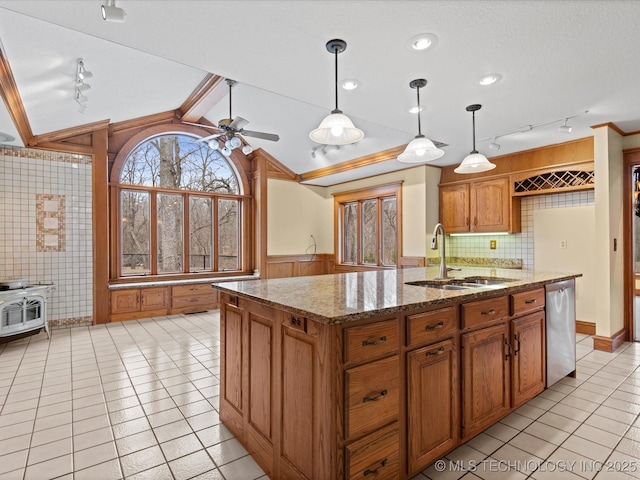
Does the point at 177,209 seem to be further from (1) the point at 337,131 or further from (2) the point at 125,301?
(1) the point at 337,131

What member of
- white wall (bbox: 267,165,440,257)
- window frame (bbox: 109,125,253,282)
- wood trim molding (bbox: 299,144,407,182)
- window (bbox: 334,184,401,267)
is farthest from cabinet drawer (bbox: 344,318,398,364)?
window frame (bbox: 109,125,253,282)

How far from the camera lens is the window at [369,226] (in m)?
6.09

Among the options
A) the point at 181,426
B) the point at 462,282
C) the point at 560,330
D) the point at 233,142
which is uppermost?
the point at 233,142

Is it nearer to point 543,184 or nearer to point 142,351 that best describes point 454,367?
point 142,351

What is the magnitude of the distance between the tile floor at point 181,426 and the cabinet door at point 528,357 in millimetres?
157

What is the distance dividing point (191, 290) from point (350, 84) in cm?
455

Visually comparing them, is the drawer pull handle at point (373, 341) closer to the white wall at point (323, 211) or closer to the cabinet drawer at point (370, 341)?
the cabinet drawer at point (370, 341)

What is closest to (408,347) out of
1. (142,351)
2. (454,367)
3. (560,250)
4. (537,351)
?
(454,367)

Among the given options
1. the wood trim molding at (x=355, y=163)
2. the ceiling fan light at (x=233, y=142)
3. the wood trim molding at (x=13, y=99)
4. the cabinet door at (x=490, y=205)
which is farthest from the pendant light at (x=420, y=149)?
the wood trim molding at (x=13, y=99)

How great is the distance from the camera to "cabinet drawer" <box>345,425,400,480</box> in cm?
144

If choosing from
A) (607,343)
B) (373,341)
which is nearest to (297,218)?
(607,343)

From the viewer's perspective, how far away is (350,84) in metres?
2.85

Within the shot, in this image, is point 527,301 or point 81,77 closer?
point 527,301

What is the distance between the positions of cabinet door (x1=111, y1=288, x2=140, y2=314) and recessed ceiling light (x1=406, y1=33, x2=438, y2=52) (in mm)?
5198
